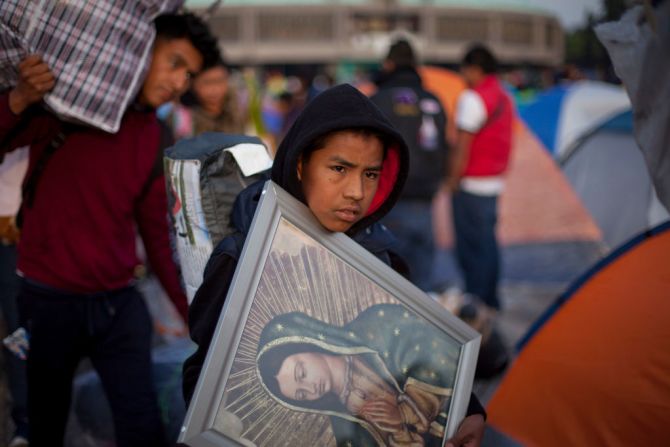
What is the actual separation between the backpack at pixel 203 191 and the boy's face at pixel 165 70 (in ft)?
1.40

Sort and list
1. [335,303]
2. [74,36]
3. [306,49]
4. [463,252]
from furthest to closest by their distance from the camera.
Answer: [306,49], [463,252], [74,36], [335,303]

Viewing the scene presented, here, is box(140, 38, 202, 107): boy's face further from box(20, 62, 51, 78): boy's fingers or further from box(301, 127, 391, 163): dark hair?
box(301, 127, 391, 163): dark hair

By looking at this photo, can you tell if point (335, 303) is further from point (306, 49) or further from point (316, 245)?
point (306, 49)

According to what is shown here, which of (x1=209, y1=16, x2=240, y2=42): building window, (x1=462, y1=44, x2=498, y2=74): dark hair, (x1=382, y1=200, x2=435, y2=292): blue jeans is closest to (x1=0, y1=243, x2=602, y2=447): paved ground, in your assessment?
(x1=382, y1=200, x2=435, y2=292): blue jeans

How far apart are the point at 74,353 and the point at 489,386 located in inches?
101

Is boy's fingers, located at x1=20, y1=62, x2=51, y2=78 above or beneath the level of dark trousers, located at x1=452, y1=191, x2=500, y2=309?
above

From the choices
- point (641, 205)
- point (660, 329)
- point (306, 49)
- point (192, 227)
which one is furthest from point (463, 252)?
point (306, 49)

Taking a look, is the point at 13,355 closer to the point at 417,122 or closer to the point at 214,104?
the point at 214,104

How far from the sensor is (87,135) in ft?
7.88

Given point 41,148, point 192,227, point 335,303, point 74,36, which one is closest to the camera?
point 335,303

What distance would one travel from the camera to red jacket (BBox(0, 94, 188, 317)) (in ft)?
7.75

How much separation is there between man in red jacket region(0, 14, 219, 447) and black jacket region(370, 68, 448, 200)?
2.47 meters

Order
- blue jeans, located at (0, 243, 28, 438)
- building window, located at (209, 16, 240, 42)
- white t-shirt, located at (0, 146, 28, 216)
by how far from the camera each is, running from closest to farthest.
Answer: white t-shirt, located at (0, 146, 28, 216) → blue jeans, located at (0, 243, 28, 438) → building window, located at (209, 16, 240, 42)

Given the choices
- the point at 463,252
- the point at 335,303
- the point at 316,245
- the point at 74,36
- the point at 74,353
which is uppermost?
the point at 74,36
